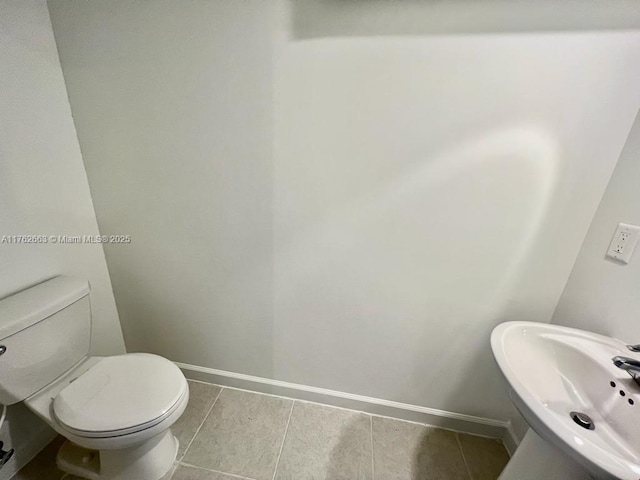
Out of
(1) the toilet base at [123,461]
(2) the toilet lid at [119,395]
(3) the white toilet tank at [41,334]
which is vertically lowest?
(1) the toilet base at [123,461]

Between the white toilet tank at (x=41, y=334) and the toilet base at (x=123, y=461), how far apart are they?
0.38 metres

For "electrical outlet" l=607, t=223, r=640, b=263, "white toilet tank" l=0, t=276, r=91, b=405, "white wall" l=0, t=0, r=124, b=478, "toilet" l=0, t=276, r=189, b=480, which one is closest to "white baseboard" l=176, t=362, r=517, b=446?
"toilet" l=0, t=276, r=189, b=480

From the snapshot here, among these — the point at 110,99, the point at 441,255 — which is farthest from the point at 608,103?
the point at 110,99

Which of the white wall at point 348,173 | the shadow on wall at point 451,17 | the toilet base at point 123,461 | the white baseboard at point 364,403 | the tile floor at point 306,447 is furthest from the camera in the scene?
the white baseboard at point 364,403

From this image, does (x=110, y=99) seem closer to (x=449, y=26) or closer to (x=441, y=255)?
(x=449, y=26)

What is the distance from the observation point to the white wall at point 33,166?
0.97 meters

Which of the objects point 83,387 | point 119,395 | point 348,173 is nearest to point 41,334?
point 83,387

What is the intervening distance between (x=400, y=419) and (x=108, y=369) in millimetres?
1411

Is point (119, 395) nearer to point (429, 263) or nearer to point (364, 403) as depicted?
point (364, 403)

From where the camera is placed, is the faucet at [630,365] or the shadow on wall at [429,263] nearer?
the faucet at [630,365]

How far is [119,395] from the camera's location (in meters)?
0.98

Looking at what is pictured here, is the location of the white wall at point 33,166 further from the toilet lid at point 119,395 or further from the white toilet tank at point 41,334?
the toilet lid at point 119,395

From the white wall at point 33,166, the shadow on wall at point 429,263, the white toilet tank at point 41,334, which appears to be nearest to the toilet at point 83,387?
the white toilet tank at point 41,334

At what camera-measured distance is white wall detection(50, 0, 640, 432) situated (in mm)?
913
